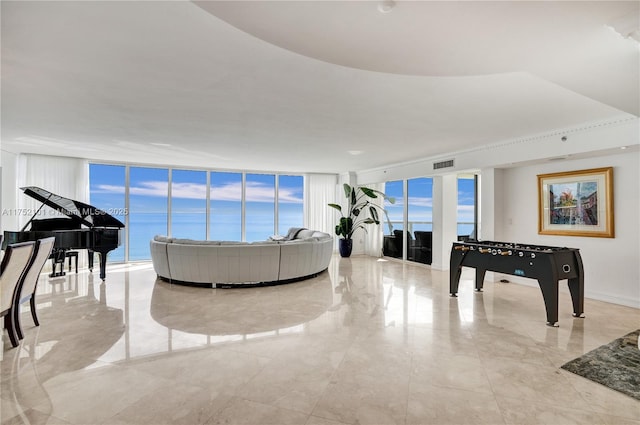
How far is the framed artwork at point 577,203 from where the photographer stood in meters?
4.70

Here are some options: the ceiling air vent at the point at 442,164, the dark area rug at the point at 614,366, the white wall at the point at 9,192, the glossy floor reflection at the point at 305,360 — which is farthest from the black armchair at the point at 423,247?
the white wall at the point at 9,192

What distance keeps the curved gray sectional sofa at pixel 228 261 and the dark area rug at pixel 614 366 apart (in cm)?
396

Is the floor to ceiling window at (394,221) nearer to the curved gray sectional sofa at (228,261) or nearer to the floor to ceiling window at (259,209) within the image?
the curved gray sectional sofa at (228,261)

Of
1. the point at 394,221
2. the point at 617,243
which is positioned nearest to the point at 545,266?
the point at 617,243

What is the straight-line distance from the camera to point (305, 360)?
2.79 m

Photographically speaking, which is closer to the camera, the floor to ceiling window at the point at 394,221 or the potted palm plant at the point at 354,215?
the floor to ceiling window at the point at 394,221

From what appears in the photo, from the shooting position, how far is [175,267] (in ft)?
18.0

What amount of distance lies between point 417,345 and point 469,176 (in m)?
6.25

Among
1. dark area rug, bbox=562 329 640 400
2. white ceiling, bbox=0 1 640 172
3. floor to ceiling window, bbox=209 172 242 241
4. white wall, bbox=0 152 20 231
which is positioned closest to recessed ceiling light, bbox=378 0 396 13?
white ceiling, bbox=0 1 640 172

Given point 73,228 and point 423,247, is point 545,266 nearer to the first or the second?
point 423,247

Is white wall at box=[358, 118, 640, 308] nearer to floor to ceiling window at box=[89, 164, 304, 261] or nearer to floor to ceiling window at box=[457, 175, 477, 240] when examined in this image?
floor to ceiling window at box=[457, 175, 477, 240]

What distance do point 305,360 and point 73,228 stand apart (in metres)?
5.69

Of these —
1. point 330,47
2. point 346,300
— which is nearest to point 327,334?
point 346,300

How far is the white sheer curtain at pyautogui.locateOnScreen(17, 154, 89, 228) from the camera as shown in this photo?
6.83 meters
